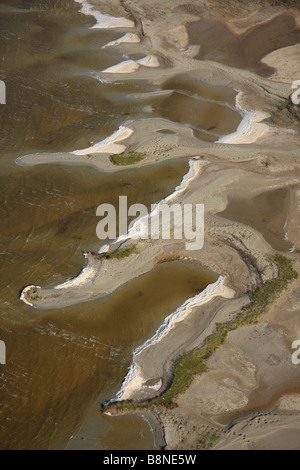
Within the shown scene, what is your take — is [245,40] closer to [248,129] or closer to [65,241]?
[248,129]

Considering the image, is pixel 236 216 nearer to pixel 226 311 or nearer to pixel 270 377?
pixel 226 311

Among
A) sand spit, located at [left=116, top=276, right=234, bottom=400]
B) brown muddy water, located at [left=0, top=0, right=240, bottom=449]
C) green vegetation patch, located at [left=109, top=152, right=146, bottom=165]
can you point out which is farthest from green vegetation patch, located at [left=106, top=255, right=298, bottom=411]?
green vegetation patch, located at [left=109, top=152, right=146, bottom=165]

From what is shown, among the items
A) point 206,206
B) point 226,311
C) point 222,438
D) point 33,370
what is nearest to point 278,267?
point 226,311

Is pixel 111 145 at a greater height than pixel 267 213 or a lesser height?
greater

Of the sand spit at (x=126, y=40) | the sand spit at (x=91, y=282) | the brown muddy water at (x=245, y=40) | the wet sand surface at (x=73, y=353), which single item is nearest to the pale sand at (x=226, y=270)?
the sand spit at (x=91, y=282)

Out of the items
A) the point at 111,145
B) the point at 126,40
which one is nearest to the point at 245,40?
the point at 126,40

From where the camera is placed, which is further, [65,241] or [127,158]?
[127,158]

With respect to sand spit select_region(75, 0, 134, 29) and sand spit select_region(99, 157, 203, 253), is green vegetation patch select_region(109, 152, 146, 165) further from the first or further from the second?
sand spit select_region(75, 0, 134, 29)

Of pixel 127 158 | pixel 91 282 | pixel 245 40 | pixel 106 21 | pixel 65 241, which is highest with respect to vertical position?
pixel 106 21
